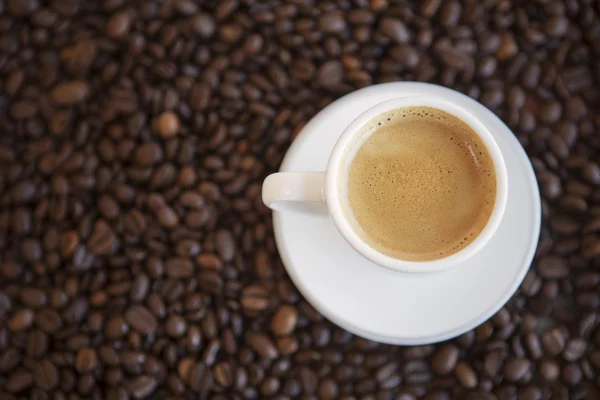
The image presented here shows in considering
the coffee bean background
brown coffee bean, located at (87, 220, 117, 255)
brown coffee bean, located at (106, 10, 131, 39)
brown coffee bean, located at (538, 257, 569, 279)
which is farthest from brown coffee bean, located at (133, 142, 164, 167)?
brown coffee bean, located at (538, 257, 569, 279)

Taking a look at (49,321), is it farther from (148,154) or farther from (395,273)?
(395,273)

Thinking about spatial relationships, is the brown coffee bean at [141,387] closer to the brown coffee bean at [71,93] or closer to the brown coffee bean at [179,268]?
the brown coffee bean at [179,268]

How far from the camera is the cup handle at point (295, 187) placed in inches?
38.1

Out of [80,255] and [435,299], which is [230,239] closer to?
[80,255]

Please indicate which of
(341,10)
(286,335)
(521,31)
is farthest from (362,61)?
(286,335)

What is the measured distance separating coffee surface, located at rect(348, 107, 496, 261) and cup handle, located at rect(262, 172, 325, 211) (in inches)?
3.1

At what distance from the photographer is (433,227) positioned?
3.40ft

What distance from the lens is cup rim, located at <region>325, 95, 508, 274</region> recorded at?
3.05ft

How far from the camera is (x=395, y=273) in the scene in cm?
117

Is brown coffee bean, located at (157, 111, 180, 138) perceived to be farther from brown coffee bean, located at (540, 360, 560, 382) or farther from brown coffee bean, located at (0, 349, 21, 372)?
brown coffee bean, located at (540, 360, 560, 382)

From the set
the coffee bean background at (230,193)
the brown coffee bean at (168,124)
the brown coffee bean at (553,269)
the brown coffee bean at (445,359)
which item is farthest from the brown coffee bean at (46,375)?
the brown coffee bean at (553,269)

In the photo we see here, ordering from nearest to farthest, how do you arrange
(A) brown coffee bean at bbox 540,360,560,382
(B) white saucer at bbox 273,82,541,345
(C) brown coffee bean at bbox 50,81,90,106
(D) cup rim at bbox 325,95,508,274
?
(D) cup rim at bbox 325,95,508,274 < (B) white saucer at bbox 273,82,541,345 < (A) brown coffee bean at bbox 540,360,560,382 < (C) brown coffee bean at bbox 50,81,90,106

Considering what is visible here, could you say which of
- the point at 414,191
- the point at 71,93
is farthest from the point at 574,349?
the point at 71,93

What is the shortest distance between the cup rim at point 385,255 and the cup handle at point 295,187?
0.03 m
